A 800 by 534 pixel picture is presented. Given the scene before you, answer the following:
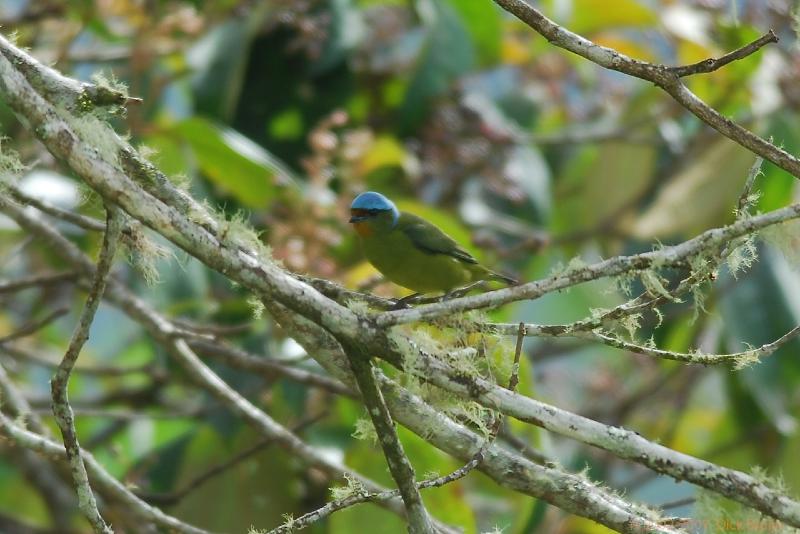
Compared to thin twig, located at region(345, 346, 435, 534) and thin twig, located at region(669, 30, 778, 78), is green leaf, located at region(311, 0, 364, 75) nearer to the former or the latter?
thin twig, located at region(669, 30, 778, 78)

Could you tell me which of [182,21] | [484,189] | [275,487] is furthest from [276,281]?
[484,189]

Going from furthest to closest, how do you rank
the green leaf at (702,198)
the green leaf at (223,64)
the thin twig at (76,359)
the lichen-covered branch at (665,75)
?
1. the green leaf at (702,198)
2. the green leaf at (223,64)
3. the lichen-covered branch at (665,75)
4. the thin twig at (76,359)

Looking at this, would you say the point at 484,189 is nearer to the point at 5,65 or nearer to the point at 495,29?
the point at 495,29

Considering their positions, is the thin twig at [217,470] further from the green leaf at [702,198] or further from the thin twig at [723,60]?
the green leaf at [702,198]

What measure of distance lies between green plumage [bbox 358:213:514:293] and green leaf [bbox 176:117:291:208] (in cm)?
62

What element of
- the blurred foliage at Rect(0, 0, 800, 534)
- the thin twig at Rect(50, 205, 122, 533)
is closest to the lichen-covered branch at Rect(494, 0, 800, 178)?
the thin twig at Rect(50, 205, 122, 533)

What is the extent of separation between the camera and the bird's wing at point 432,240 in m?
3.67

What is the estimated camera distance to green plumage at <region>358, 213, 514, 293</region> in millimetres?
3611

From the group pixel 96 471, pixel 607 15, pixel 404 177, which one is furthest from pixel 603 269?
pixel 607 15

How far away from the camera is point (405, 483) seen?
6.53 ft

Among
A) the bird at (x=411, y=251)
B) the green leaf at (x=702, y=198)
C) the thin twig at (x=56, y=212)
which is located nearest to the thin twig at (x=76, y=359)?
the thin twig at (x=56, y=212)

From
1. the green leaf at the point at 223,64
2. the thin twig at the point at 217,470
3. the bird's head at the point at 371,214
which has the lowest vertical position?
the thin twig at the point at 217,470

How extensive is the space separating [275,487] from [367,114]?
196cm

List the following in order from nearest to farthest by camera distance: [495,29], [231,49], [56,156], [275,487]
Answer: [56,156], [275,487], [231,49], [495,29]
